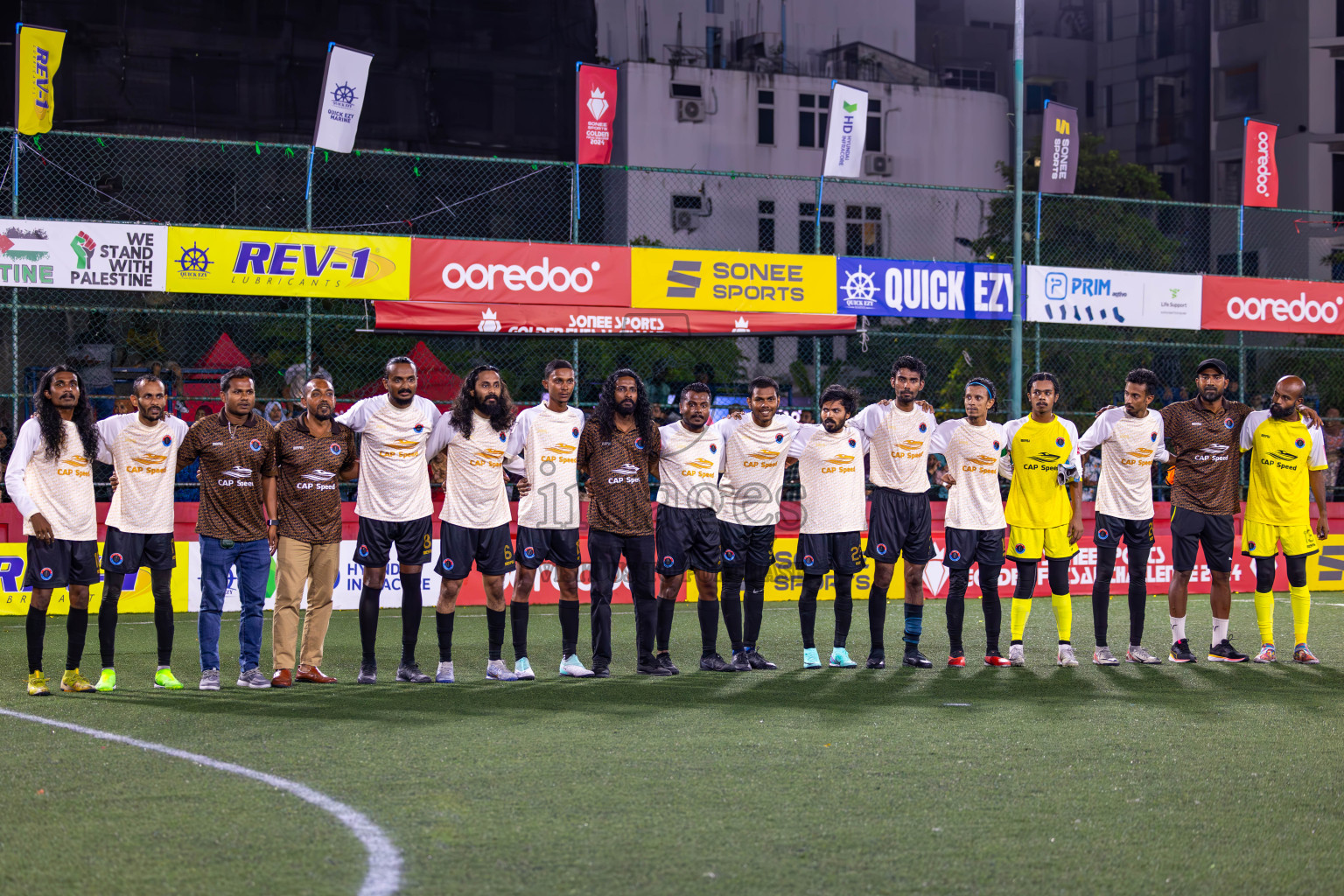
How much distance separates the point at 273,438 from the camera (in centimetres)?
853

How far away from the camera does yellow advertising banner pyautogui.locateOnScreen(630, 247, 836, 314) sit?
48.2 ft

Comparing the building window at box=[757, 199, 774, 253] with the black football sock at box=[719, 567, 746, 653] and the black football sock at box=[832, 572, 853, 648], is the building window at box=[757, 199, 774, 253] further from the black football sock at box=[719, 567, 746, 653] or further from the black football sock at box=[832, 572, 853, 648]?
the black football sock at box=[719, 567, 746, 653]

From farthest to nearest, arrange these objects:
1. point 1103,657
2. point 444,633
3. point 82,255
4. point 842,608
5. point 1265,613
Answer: point 82,255 < point 1265,613 < point 1103,657 < point 842,608 < point 444,633

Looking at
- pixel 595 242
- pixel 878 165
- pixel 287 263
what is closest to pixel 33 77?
pixel 287 263

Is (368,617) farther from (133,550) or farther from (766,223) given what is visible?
(766,223)

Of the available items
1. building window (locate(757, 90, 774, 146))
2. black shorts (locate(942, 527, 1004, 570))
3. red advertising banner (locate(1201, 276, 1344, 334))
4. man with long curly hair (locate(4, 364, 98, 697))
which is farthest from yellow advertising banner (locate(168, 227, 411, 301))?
building window (locate(757, 90, 774, 146))

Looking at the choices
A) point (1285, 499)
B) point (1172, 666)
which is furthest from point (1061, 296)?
point (1172, 666)

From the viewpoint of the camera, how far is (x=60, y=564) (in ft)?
26.8

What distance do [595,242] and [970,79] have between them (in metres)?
20.3

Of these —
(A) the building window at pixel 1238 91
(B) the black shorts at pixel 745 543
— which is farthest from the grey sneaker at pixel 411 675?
(A) the building window at pixel 1238 91

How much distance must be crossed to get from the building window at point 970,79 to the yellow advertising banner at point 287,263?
3246cm

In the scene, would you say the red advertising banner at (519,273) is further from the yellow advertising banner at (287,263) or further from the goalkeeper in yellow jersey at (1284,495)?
the goalkeeper in yellow jersey at (1284,495)

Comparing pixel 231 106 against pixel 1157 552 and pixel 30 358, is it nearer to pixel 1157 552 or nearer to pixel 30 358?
pixel 30 358

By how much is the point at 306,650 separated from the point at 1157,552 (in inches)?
429
